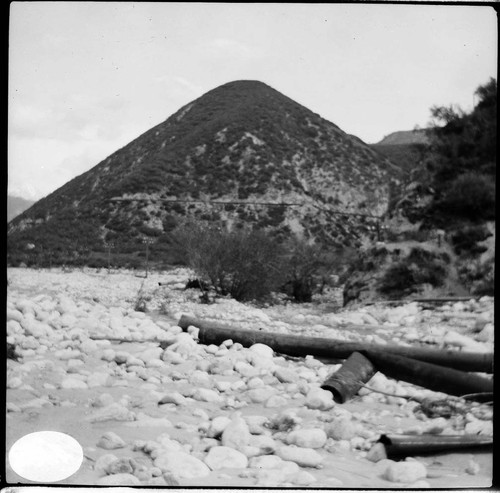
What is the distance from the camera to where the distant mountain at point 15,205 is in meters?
3.34

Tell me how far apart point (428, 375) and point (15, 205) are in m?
2.90

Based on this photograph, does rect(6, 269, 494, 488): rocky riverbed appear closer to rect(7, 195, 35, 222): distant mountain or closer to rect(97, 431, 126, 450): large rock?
rect(97, 431, 126, 450): large rock

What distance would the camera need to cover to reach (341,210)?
A: 4.90 meters

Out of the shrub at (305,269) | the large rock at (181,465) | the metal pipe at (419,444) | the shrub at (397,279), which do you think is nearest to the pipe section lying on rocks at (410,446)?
the metal pipe at (419,444)

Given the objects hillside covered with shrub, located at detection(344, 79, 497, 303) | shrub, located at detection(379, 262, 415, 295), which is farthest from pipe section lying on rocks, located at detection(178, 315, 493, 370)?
shrub, located at detection(379, 262, 415, 295)

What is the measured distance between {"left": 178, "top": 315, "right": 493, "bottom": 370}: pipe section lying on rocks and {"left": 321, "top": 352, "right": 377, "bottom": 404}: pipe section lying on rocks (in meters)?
0.11

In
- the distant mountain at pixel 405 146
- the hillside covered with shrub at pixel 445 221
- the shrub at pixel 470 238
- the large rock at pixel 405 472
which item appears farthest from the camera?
the shrub at pixel 470 238

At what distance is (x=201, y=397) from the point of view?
11.0 feet

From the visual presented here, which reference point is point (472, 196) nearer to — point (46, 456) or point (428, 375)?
point (428, 375)

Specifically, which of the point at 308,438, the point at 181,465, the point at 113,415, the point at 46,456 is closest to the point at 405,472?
the point at 308,438

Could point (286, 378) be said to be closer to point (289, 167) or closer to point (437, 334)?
point (437, 334)

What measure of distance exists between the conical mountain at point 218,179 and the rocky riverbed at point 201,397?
1.34 feet

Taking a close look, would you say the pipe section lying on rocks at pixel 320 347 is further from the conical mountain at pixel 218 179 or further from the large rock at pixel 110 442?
the large rock at pixel 110 442
